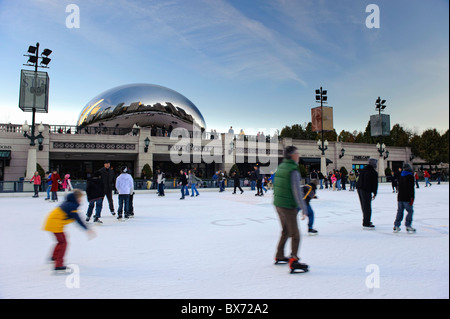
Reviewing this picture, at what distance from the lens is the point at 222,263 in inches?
164

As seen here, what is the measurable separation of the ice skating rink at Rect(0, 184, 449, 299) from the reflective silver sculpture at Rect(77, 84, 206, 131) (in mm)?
27170

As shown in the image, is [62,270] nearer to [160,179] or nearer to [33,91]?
[160,179]

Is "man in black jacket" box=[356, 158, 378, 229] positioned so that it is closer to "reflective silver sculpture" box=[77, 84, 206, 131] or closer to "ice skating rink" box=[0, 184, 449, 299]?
"ice skating rink" box=[0, 184, 449, 299]

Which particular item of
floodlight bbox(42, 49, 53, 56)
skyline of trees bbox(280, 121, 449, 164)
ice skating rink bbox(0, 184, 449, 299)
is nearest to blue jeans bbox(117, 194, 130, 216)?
ice skating rink bbox(0, 184, 449, 299)

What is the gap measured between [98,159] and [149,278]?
29.0 m

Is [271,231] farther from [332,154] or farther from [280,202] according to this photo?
A: [332,154]

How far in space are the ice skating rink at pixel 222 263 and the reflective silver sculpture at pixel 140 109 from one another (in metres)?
27.2

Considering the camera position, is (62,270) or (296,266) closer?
(296,266)

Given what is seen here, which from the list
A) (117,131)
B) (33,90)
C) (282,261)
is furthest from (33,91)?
(282,261)

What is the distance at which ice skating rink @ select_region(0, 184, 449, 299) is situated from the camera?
315 centimetres

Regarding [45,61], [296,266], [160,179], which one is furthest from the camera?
[45,61]

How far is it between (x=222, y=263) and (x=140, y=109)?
31634 millimetres

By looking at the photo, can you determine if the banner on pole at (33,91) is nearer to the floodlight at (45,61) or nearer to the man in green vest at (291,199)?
the floodlight at (45,61)
